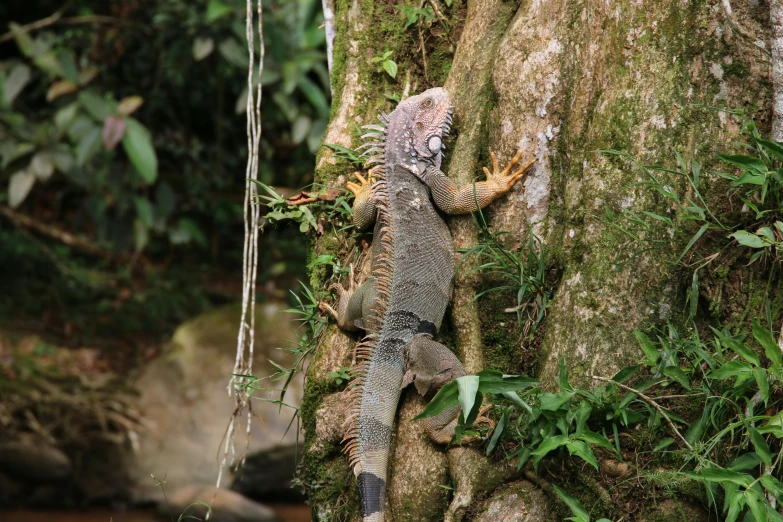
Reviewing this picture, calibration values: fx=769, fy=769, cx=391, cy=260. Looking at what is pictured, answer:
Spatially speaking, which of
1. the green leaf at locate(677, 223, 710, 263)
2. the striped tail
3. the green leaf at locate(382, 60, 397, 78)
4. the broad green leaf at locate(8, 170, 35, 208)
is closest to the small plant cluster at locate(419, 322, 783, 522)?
the green leaf at locate(677, 223, 710, 263)

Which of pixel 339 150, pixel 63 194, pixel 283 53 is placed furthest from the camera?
pixel 63 194

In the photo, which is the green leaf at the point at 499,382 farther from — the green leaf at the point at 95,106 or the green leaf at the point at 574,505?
the green leaf at the point at 95,106

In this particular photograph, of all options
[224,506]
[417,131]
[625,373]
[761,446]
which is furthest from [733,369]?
[224,506]

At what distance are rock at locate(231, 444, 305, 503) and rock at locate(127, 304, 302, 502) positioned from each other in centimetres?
11

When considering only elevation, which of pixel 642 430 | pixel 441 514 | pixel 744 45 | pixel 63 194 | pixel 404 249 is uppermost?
pixel 63 194

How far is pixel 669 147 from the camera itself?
2998mm

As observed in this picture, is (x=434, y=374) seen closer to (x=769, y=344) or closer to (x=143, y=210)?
(x=769, y=344)

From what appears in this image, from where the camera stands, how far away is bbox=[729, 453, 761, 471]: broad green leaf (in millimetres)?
2592

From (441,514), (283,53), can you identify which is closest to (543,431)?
(441,514)

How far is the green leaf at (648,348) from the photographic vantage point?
2801mm

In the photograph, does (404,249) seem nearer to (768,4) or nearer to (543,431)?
(543,431)

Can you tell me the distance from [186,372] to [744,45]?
6.51 meters

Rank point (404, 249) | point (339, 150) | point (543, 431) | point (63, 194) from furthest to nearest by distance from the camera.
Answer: point (63, 194), point (339, 150), point (404, 249), point (543, 431)

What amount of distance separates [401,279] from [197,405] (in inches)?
189
